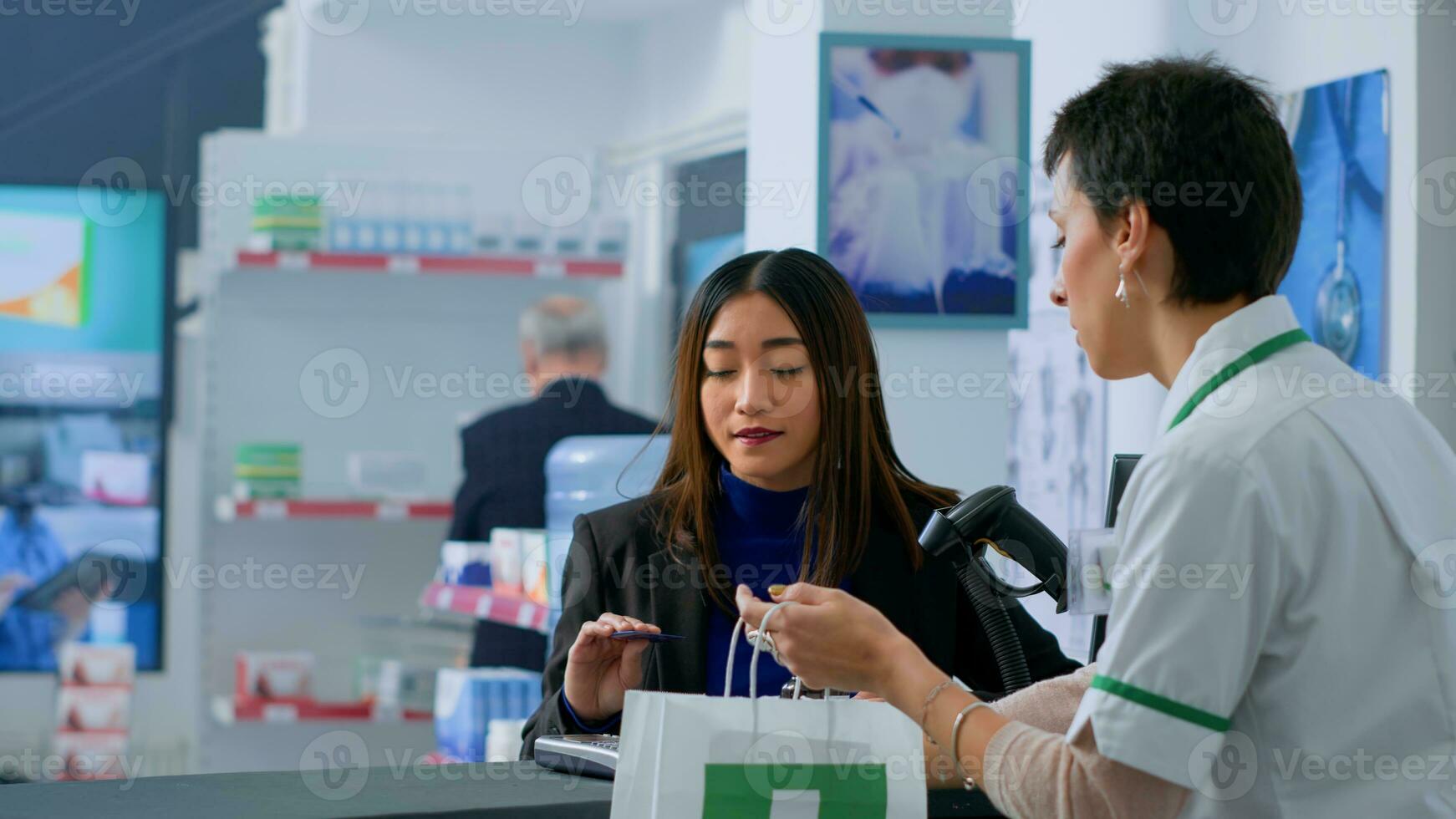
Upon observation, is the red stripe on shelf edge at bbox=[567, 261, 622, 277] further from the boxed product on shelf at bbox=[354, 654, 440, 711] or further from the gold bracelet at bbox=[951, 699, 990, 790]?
the gold bracelet at bbox=[951, 699, 990, 790]

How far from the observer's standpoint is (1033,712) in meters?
1.43

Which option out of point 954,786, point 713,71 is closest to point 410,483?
point 713,71

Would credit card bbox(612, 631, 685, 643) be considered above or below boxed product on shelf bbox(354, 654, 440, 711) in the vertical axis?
above

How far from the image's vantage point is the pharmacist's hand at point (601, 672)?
5.69 ft

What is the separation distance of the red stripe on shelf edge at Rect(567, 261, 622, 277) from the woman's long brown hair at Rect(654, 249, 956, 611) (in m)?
3.32

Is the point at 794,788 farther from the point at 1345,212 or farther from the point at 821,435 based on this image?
the point at 1345,212

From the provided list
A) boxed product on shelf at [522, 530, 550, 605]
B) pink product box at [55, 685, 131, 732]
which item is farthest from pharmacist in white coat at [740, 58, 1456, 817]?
pink product box at [55, 685, 131, 732]

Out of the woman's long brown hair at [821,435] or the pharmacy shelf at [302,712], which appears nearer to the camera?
the woman's long brown hair at [821,435]

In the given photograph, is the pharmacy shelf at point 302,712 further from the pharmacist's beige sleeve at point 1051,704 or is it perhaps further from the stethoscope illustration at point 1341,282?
the pharmacist's beige sleeve at point 1051,704

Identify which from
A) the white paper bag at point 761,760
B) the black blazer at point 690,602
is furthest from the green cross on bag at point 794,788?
the black blazer at point 690,602

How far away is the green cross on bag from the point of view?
1.29 metres

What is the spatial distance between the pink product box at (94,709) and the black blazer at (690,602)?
4.31 metres

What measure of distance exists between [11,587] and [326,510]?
8.26ft

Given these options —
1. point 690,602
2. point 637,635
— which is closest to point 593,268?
point 690,602
